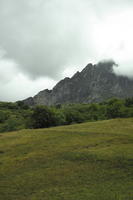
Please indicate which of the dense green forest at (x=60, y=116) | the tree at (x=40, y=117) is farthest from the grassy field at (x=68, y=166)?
the dense green forest at (x=60, y=116)

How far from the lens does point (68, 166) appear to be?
37281 millimetres

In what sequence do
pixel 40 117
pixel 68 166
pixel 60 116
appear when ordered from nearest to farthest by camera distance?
1. pixel 68 166
2. pixel 40 117
3. pixel 60 116

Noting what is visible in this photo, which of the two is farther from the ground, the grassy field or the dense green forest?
Answer: the dense green forest

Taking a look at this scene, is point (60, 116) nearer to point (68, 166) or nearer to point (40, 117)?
point (40, 117)

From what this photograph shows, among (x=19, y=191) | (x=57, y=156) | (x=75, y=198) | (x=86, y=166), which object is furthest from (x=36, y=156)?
(x=75, y=198)

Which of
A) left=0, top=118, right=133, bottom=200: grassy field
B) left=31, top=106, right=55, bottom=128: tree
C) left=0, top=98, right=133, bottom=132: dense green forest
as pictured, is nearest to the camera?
left=0, top=118, right=133, bottom=200: grassy field

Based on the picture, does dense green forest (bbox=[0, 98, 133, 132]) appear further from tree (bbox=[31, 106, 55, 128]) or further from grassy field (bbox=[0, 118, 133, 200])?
grassy field (bbox=[0, 118, 133, 200])

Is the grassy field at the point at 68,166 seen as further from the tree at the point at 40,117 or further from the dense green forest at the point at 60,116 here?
the dense green forest at the point at 60,116

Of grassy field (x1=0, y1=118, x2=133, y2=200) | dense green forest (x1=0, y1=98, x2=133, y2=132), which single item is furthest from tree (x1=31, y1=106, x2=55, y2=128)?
grassy field (x1=0, y1=118, x2=133, y2=200)

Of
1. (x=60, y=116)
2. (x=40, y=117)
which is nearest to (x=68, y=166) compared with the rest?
(x=40, y=117)

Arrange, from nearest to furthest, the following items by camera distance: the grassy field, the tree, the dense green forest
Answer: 1. the grassy field
2. the tree
3. the dense green forest

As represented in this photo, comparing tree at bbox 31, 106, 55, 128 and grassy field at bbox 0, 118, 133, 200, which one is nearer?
grassy field at bbox 0, 118, 133, 200

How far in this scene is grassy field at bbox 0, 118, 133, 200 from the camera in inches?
1051

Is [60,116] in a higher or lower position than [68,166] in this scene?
higher
